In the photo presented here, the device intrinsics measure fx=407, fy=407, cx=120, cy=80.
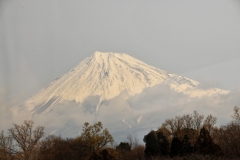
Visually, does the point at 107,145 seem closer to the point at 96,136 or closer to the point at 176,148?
the point at 96,136

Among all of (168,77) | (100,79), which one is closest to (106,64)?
(100,79)

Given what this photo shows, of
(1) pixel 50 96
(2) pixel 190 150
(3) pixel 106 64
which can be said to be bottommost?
(2) pixel 190 150

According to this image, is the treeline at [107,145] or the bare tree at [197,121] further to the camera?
the bare tree at [197,121]

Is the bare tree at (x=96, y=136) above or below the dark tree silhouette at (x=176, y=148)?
above

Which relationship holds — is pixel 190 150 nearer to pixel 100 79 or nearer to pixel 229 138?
pixel 229 138

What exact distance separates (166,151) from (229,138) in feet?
11.4

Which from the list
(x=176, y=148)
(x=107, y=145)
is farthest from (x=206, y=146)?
(x=107, y=145)

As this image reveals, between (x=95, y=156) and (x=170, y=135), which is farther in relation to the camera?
(x=170, y=135)

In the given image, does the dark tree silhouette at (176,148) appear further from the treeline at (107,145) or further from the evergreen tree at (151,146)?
the evergreen tree at (151,146)

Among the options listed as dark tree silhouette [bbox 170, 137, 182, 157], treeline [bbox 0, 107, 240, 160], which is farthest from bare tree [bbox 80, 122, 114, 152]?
dark tree silhouette [bbox 170, 137, 182, 157]

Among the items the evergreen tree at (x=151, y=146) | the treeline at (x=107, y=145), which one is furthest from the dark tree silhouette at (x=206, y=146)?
the evergreen tree at (x=151, y=146)

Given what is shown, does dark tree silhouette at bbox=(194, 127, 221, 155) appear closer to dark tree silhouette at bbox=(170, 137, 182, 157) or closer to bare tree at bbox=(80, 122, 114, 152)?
dark tree silhouette at bbox=(170, 137, 182, 157)

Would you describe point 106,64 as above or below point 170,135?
above

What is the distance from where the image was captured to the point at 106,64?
84812 millimetres
